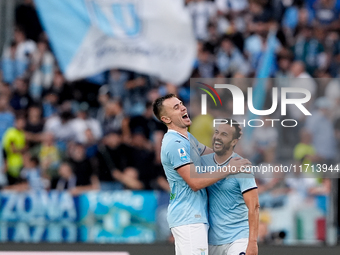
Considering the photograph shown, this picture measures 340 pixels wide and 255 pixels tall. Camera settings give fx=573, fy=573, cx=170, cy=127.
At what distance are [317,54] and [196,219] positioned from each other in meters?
6.34

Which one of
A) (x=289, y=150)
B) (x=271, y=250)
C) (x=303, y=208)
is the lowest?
(x=271, y=250)

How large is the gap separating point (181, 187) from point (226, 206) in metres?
0.40

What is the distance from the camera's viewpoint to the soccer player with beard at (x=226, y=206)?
4.65m

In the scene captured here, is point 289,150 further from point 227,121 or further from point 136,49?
point 136,49

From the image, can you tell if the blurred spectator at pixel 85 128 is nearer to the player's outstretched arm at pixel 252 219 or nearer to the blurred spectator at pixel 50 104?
the blurred spectator at pixel 50 104

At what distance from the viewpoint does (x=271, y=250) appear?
750cm

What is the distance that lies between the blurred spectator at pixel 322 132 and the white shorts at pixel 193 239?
2560mm

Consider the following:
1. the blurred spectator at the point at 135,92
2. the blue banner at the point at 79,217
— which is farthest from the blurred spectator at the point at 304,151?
the blurred spectator at the point at 135,92

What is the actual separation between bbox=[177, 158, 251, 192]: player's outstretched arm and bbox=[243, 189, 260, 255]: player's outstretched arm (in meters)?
0.23

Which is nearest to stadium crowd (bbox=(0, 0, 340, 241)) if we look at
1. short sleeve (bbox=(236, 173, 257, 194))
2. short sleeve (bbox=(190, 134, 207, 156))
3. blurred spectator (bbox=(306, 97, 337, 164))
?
blurred spectator (bbox=(306, 97, 337, 164))

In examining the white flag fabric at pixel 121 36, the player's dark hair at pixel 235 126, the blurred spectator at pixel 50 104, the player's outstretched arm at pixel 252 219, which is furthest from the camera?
the blurred spectator at pixel 50 104

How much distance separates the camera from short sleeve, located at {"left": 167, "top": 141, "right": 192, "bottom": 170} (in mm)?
4598

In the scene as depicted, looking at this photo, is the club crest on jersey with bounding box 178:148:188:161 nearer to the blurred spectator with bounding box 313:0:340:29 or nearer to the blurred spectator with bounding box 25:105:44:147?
the blurred spectator with bounding box 25:105:44:147

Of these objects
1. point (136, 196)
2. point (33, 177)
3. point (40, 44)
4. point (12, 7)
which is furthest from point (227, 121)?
point (12, 7)
